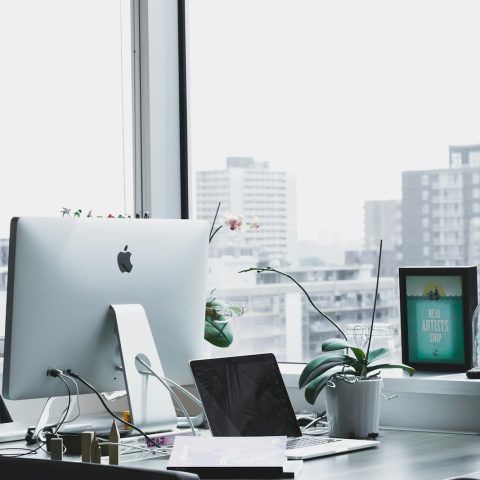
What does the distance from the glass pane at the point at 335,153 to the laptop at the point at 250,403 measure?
0.42 metres

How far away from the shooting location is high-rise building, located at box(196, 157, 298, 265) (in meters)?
3.27

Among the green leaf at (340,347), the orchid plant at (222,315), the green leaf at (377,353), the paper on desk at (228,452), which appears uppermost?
the orchid plant at (222,315)

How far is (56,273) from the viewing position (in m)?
2.15

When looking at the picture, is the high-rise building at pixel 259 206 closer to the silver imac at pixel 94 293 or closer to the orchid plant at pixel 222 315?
the orchid plant at pixel 222 315

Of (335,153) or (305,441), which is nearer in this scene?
(305,441)

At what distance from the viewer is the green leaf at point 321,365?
2433 mm

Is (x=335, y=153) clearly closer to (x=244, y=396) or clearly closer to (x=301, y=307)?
(x=301, y=307)

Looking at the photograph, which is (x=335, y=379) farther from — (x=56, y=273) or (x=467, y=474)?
(x=56, y=273)

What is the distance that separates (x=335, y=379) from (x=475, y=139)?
0.98 meters

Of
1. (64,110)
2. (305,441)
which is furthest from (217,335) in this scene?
(64,110)

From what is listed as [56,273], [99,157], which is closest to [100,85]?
[99,157]

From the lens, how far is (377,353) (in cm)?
245

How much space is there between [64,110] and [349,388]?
1657 millimetres

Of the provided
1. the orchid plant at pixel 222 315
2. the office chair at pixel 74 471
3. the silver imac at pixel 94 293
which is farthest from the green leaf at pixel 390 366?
the office chair at pixel 74 471
